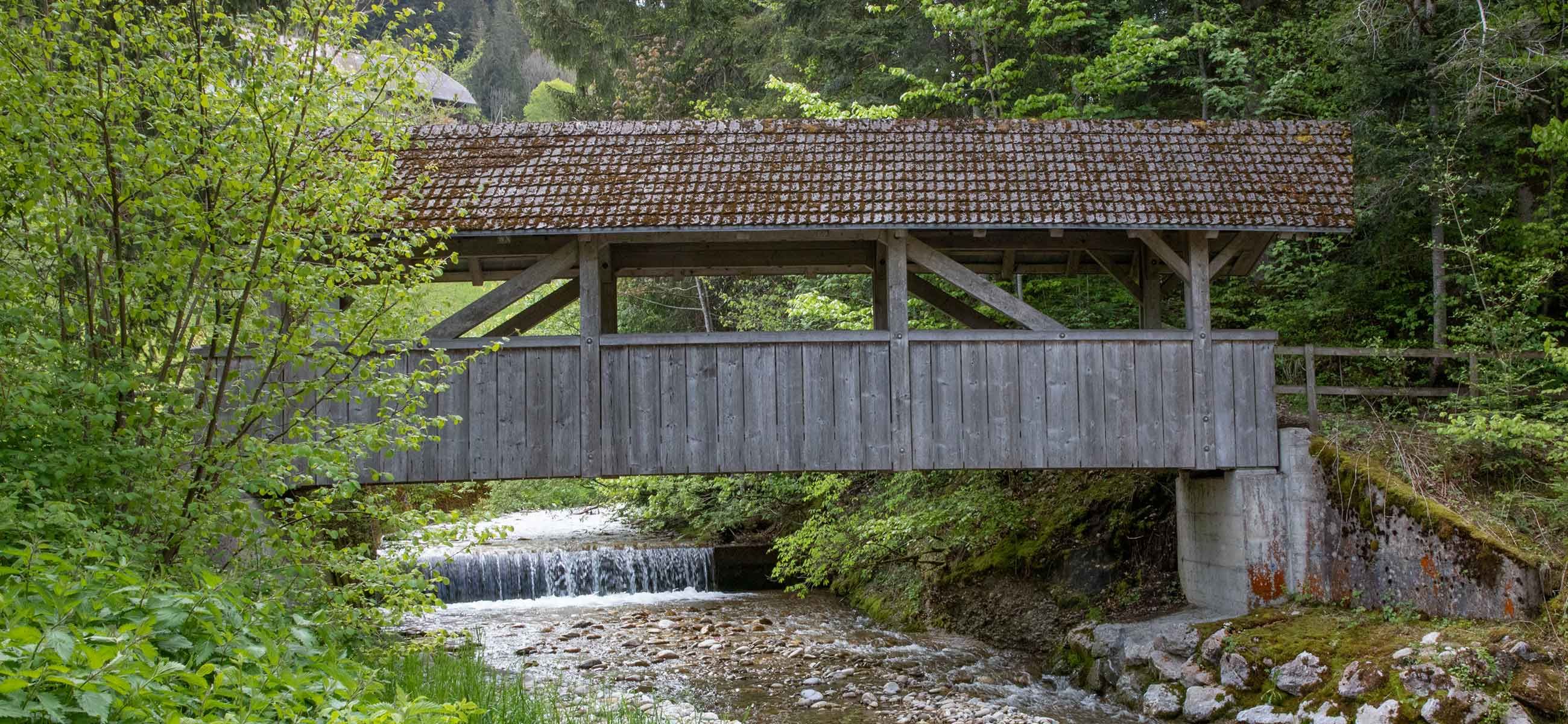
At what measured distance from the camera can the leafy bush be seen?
3037 millimetres

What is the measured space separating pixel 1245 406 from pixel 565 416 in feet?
18.5

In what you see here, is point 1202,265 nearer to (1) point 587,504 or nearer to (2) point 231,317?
(2) point 231,317

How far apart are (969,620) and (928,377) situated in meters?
4.07

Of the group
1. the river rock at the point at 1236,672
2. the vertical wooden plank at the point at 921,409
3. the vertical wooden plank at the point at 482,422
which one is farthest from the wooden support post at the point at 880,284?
the river rock at the point at 1236,672

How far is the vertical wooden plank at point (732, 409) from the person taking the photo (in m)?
9.25

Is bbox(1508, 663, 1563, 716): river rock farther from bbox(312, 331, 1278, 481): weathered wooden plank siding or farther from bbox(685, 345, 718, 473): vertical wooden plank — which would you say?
bbox(685, 345, 718, 473): vertical wooden plank

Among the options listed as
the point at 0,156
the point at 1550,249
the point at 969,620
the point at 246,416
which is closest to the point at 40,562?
the point at 246,416

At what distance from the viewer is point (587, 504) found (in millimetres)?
22562

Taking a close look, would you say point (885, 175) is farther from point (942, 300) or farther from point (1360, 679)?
point (1360, 679)

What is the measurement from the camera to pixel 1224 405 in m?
9.27

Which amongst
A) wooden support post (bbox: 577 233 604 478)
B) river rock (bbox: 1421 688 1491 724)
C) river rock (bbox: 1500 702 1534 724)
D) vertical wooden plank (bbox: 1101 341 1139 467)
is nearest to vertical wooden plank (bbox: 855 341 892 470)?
vertical wooden plank (bbox: 1101 341 1139 467)

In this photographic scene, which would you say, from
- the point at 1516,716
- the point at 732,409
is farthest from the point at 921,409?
the point at 1516,716

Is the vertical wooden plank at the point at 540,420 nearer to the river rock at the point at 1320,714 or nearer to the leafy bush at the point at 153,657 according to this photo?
the leafy bush at the point at 153,657

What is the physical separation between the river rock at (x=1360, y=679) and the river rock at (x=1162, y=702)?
4.28ft
